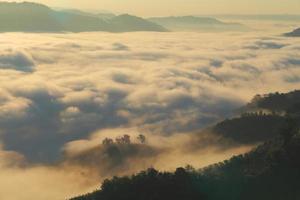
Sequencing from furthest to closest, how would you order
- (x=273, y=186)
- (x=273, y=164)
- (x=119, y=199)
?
(x=273, y=164)
(x=273, y=186)
(x=119, y=199)

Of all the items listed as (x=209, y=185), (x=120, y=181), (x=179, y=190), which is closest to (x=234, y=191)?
(x=209, y=185)

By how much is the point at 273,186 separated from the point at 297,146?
1611cm

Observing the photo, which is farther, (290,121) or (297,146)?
(290,121)

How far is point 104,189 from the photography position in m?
131

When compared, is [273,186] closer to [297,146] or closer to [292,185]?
[292,185]

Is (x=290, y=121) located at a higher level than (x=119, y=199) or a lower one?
higher

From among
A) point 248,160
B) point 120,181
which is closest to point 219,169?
point 248,160

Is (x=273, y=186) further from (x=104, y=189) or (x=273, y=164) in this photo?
(x=104, y=189)

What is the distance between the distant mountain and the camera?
12812 cm

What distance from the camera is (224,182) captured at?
139 meters

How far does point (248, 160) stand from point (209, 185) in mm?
23486

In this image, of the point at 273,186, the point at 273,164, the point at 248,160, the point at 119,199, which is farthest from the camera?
the point at 248,160

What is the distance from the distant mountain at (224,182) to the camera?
128 meters

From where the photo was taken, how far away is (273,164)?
473 feet
